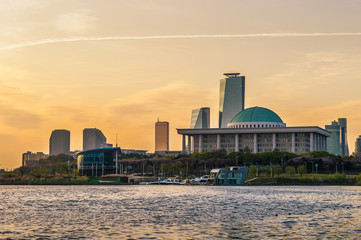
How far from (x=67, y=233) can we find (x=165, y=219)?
16.9m

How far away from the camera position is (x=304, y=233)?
55.2 metres

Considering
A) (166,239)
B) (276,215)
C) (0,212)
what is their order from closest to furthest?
(166,239) < (276,215) < (0,212)

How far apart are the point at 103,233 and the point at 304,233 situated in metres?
19.4

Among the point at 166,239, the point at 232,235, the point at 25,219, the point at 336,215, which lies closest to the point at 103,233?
the point at 166,239

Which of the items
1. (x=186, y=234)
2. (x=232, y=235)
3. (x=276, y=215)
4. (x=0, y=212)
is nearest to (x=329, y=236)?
(x=232, y=235)

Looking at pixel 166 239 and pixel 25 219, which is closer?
pixel 166 239

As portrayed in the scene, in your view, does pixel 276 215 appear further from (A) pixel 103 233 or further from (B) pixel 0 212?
(B) pixel 0 212

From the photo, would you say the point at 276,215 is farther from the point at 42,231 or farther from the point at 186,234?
the point at 42,231

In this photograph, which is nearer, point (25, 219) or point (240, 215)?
point (25, 219)

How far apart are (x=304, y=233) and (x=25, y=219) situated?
108 feet

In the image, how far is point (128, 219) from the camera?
68.5 m

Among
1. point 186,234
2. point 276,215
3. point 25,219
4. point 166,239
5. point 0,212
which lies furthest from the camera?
point 0,212

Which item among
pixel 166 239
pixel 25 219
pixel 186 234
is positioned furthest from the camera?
pixel 25 219

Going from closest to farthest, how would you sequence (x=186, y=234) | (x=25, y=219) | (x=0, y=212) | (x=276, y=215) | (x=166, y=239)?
(x=166, y=239), (x=186, y=234), (x=25, y=219), (x=276, y=215), (x=0, y=212)
